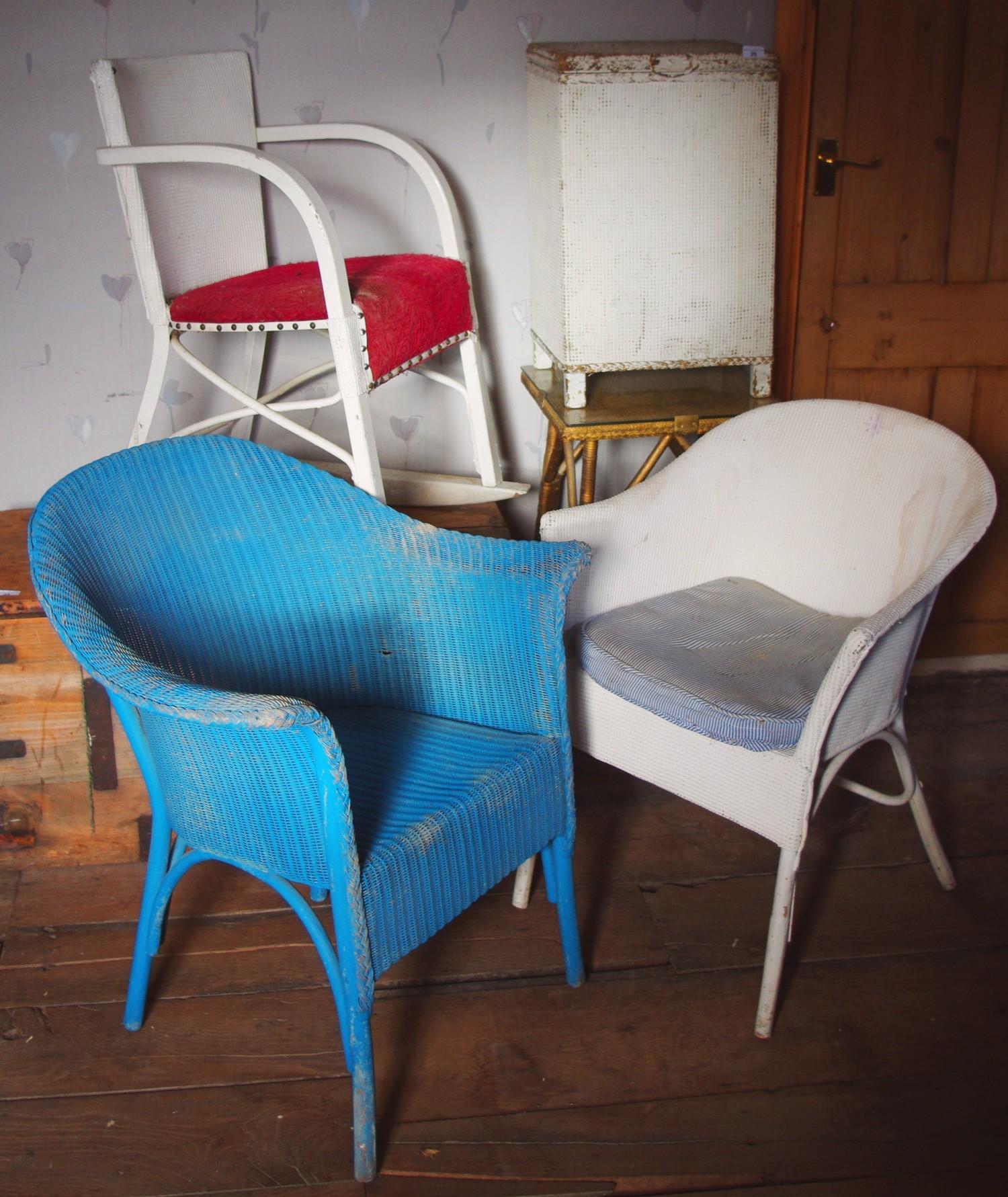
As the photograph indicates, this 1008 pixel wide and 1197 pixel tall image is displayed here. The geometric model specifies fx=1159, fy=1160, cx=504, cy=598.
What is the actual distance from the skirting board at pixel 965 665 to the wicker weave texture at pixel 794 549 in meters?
0.93

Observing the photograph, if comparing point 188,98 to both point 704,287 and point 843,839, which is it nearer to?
point 704,287

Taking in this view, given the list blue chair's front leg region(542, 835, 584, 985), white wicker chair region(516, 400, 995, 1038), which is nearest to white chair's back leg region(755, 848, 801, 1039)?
white wicker chair region(516, 400, 995, 1038)

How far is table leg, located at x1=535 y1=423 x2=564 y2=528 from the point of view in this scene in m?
2.37

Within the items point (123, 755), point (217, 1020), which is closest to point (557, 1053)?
point (217, 1020)

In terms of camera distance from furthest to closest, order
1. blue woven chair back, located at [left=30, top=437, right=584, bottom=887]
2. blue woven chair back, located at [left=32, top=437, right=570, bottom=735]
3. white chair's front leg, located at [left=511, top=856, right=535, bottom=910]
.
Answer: white chair's front leg, located at [left=511, top=856, right=535, bottom=910], blue woven chair back, located at [left=32, top=437, right=570, bottom=735], blue woven chair back, located at [left=30, top=437, right=584, bottom=887]

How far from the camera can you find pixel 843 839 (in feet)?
6.72

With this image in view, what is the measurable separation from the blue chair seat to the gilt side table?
644 mm

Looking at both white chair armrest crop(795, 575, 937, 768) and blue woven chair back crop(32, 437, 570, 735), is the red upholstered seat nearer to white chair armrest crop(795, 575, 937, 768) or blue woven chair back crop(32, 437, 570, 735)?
blue woven chair back crop(32, 437, 570, 735)

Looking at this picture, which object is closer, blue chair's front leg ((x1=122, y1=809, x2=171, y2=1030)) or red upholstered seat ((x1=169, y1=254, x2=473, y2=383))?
blue chair's front leg ((x1=122, y1=809, x2=171, y2=1030))

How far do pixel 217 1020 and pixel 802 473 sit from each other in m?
1.22

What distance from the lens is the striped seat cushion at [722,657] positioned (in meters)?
1.56

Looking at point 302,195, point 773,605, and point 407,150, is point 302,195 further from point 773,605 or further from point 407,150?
point 773,605

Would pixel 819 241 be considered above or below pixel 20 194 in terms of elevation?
below

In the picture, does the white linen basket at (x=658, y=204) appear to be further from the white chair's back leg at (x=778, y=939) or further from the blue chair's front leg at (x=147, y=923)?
the blue chair's front leg at (x=147, y=923)
